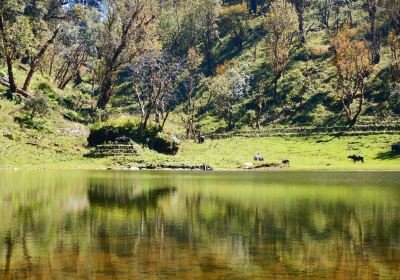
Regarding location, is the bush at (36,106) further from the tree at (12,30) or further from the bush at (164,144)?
the bush at (164,144)

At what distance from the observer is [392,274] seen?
16.2 meters

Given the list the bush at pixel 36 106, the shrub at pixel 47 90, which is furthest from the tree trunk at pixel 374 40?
the bush at pixel 36 106

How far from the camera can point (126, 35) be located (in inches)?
4373

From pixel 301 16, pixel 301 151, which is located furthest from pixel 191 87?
pixel 301 16

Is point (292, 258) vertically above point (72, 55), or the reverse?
point (72, 55)

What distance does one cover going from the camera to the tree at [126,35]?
109m

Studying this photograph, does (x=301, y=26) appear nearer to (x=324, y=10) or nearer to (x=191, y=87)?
(x=324, y=10)

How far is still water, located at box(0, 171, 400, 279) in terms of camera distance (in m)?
16.6

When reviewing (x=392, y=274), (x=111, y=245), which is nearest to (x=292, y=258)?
(x=392, y=274)

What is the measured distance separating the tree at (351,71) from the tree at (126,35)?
146 ft

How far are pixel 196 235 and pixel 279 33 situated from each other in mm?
120792

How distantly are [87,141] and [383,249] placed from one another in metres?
74.3

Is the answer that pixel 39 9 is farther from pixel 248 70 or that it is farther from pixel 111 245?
pixel 111 245

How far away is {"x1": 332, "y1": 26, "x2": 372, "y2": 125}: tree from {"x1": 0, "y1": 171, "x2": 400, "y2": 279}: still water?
262 ft
